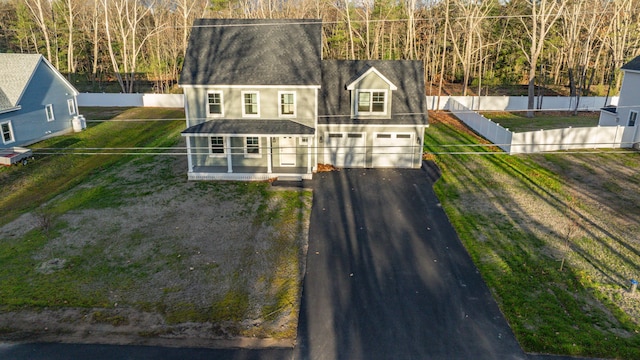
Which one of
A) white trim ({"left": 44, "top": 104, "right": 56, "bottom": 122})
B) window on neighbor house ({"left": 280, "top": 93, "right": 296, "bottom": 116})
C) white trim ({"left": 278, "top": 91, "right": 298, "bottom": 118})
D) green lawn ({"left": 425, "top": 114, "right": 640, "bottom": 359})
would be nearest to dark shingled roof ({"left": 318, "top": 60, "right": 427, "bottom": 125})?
white trim ({"left": 278, "top": 91, "right": 298, "bottom": 118})

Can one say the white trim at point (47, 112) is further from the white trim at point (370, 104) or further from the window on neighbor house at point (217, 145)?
the white trim at point (370, 104)

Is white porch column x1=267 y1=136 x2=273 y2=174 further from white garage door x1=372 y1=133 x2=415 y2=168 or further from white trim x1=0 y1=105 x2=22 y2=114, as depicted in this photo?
white trim x1=0 y1=105 x2=22 y2=114

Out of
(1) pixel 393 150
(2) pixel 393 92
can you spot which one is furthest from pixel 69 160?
(2) pixel 393 92

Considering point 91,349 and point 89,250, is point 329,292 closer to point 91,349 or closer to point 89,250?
point 91,349

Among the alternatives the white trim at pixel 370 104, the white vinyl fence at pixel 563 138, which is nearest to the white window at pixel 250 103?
the white trim at pixel 370 104

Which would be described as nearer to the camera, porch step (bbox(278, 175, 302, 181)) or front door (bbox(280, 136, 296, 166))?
porch step (bbox(278, 175, 302, 181))

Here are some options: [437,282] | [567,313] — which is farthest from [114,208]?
[567,313]

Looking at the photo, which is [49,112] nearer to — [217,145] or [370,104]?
[217,145]
